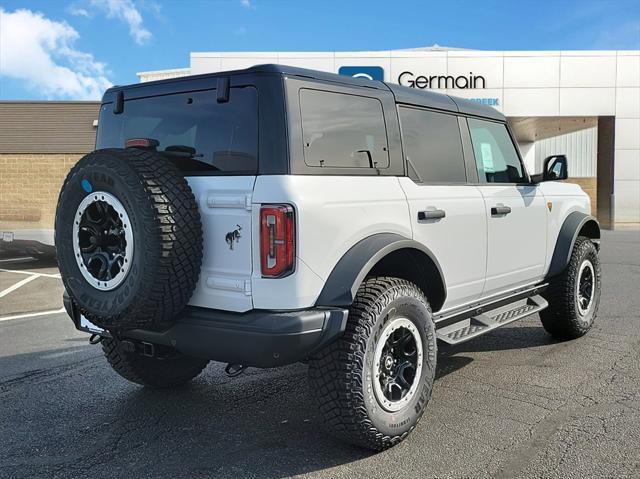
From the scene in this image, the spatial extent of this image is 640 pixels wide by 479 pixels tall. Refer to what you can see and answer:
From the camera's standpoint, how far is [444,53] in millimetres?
21422

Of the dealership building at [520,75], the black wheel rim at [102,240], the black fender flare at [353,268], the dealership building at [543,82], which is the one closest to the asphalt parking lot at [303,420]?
the black fender flare at [353,268]

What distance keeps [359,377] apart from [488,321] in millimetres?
1700

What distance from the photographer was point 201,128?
133 inches

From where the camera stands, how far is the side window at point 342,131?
320cm

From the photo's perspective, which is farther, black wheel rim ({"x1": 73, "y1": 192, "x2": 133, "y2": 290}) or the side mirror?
the side mirror

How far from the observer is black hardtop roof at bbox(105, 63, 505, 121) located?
317 cm

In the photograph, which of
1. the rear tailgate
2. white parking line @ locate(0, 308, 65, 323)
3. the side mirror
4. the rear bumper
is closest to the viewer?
the rear bumper

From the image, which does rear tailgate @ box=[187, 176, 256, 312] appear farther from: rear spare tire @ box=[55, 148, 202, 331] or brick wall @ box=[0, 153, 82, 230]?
brick wall @ box=[0, 153, 82, 230]

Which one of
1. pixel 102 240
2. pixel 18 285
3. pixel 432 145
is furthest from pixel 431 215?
pixel 18 285

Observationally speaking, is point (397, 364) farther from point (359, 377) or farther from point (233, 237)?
point (233, 237)

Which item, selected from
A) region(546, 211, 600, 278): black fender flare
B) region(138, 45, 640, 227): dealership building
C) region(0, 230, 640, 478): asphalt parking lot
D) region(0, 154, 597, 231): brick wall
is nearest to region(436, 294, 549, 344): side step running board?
region(546, 211, 600, 278): black fender flare

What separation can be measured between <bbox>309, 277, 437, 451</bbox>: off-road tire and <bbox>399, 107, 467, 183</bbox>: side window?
3.20ft

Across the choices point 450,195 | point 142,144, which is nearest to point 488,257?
point 450,195

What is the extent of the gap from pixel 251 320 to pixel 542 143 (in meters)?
30.5
